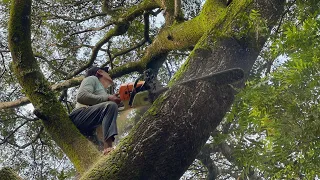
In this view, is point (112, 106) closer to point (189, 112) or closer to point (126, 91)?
point (126, 91)

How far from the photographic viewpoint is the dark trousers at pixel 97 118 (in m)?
3.61

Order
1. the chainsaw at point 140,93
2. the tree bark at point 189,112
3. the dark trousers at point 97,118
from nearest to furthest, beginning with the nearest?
the tree bark at point 189,112 → the dark trousers at point 97,118 → the chainsaw at point 140,93

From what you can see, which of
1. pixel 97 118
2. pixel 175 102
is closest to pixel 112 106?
pixel 97 118

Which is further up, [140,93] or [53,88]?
[53,88]

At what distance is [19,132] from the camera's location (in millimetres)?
7449

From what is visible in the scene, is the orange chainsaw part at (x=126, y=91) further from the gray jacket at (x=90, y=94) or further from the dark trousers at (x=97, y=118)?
the dark trousers at (x=97, y=118)

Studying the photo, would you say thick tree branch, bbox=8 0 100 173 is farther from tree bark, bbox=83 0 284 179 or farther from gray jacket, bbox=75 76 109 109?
tree bark, bbox=83 0 284 179

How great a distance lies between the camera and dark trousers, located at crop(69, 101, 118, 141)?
361 centimetres

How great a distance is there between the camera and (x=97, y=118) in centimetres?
380

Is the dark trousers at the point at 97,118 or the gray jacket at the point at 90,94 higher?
the gray jacket at the point at 90,94

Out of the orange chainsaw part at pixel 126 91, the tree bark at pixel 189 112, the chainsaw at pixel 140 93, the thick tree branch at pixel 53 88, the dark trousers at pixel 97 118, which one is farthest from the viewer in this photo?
the thick tree branch at pixel 53 88

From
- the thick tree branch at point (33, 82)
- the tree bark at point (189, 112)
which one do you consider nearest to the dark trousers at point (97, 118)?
the thick tree branch at point (33, 82)

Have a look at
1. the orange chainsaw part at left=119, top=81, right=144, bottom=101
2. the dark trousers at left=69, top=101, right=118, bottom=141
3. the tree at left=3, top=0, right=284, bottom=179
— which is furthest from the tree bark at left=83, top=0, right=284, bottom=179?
the orange chainsaw part at left=119, top=81, right=144, bottom=101

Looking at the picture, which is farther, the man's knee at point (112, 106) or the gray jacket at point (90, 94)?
the gray jacket at point (90, 94)
